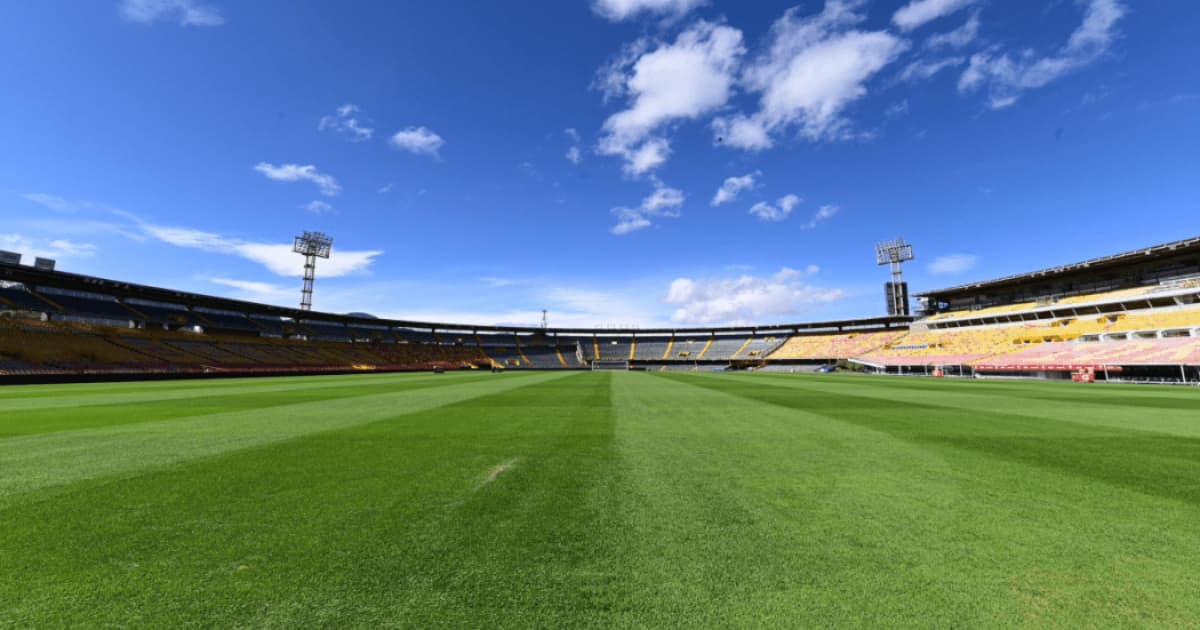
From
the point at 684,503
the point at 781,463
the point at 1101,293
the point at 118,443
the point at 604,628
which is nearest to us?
the point at 604,628

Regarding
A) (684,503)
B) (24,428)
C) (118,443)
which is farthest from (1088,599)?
(24,428)

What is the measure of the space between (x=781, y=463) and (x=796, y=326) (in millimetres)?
78563

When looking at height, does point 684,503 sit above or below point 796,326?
below

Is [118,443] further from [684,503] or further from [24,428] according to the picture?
[684,503]

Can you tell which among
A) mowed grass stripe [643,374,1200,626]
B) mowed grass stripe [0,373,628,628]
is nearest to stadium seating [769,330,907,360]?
mowed grass stripe [643,374,1200,626]

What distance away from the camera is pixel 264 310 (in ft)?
177

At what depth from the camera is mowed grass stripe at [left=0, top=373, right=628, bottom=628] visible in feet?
7.09

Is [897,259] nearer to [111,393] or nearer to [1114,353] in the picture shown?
[1114,353]

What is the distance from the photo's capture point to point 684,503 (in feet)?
12.7

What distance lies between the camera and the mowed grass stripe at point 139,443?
475 centimetres

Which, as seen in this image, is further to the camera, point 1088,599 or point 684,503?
point 684,503

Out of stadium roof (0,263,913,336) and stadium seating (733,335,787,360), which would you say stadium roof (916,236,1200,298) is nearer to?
stadium roof (0,263,913,336)

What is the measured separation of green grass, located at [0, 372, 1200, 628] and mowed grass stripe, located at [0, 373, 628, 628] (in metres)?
0.02

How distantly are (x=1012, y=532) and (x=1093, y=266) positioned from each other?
6064 centimetres
